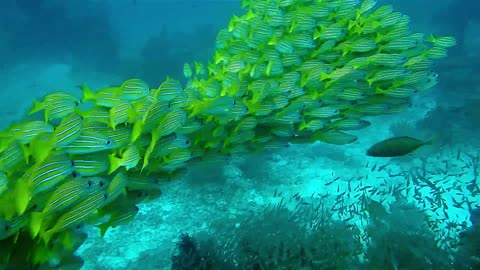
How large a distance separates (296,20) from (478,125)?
10334 mm

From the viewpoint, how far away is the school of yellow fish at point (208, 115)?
329 centimetres

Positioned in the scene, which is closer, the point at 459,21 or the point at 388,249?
the point at 388,249

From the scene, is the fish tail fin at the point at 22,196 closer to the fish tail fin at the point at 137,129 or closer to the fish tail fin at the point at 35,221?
the fish tail fin at the point at 35,221

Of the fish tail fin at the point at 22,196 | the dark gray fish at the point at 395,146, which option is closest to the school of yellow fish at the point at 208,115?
the fish tail fin at the point at 22,196

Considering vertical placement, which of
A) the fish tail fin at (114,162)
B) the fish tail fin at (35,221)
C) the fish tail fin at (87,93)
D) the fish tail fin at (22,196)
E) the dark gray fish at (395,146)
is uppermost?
the fish tail fin at (87,93)

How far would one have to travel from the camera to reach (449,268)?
5.55m

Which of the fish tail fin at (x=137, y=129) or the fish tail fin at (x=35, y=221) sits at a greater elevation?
the fish tail fin at (x=137, y=129)

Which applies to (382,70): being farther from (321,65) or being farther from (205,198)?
(205,198)

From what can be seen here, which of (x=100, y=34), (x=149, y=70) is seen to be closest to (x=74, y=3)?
(x=100, y=34)

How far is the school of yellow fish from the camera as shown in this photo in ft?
10.8

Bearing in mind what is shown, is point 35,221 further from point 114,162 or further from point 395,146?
point 395,146

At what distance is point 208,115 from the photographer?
479cm

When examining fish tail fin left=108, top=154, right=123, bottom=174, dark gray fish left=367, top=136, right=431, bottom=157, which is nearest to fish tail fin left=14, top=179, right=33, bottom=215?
fish tail fin left=108, top=154, right=123, bottom=174

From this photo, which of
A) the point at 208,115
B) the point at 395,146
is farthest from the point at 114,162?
the point at 395,146
